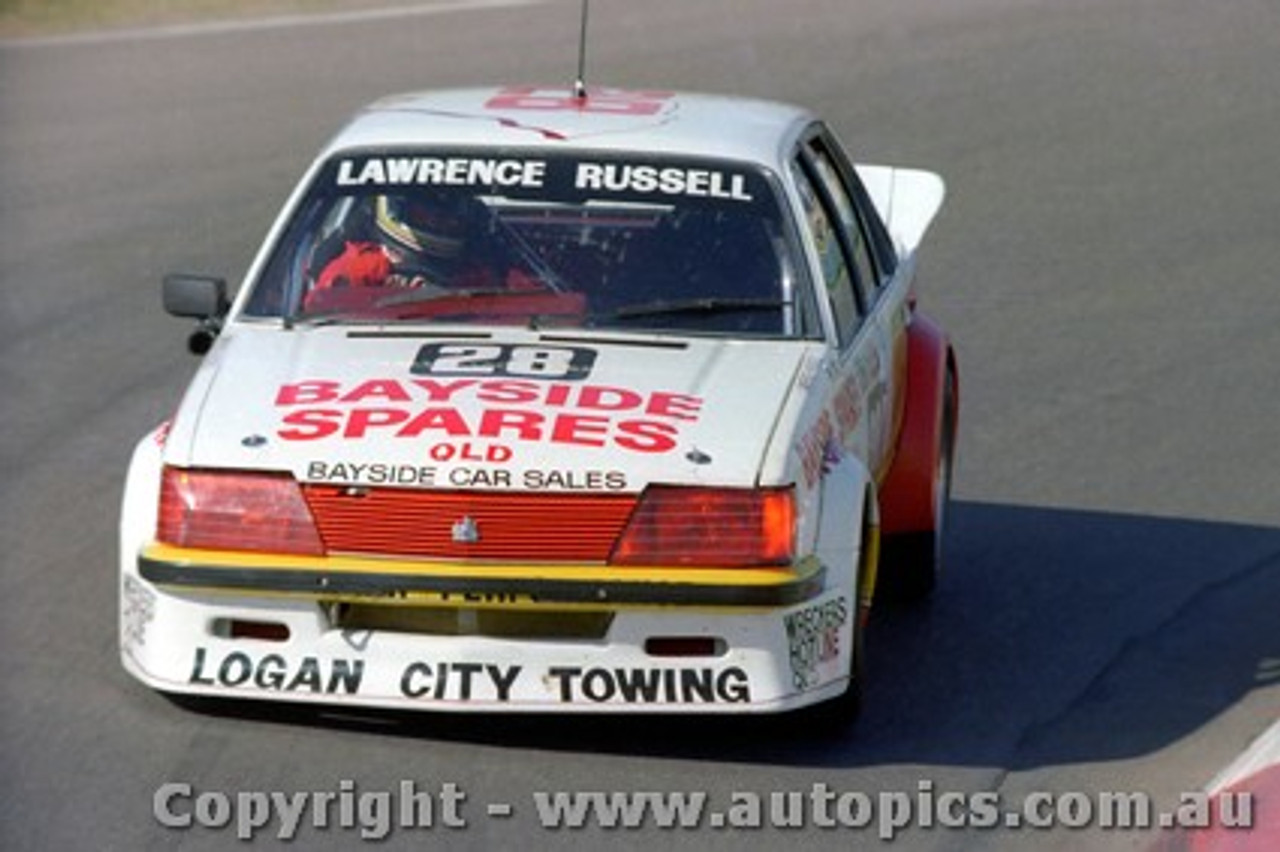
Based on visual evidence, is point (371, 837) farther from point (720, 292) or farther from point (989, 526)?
point (989, 526)

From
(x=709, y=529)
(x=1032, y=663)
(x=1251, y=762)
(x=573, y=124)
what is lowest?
(x=1032, y=663)

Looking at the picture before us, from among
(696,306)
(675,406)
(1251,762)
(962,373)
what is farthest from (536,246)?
(962,373)

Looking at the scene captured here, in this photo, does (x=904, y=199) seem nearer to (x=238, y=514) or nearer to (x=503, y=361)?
(x=503, y=361)

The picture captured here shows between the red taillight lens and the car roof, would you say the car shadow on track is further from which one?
the car roof

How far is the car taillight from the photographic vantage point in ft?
25.5

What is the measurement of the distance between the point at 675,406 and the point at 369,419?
2.42 ft

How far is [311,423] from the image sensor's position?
797 cm

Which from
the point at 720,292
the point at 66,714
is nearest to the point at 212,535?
the point at 66,714

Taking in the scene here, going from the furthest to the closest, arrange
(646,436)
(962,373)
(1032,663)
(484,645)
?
1. (962,373)
2. (1032,663)
3. (646,436)
4. (484,645)

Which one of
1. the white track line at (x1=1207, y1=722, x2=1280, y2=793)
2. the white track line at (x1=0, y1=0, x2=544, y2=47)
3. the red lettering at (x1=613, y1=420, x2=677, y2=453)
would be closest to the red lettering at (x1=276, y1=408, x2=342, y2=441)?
the red lettering at (x1=613, y1=420, x2=677, y2=453)

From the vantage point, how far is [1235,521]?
10984 millimetres

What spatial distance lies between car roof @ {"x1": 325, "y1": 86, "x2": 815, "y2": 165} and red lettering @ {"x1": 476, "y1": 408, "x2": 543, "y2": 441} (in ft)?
4.60

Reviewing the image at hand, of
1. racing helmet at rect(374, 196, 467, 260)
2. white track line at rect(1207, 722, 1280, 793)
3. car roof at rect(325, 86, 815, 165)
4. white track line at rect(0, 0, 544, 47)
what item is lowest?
white track line at rect(0, 0, 544, 47)

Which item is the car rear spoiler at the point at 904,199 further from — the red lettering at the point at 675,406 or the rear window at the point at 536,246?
the red lettering at the point at 675,406
